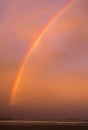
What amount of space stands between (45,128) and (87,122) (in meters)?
0.89

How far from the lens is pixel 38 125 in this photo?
232 inches

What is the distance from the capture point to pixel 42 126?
5840mm

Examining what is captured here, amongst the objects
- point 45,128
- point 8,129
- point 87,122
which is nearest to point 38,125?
point 45,128

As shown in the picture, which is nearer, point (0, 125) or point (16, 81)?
point (0, 125)

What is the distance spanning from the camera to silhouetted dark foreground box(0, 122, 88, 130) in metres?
5.79

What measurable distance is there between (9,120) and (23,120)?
0.28 meters

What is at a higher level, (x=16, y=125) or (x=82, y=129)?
(x=16, y=125)

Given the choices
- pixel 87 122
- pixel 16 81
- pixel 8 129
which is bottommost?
pixel 87 122

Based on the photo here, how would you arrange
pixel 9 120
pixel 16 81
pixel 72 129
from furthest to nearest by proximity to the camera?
pixel 16 81
pixel 9 120
pixel 72 129

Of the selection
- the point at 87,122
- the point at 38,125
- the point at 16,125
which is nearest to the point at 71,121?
the point at 87,122

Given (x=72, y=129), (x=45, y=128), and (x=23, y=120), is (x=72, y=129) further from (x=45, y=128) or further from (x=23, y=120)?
(x=23, y=120)

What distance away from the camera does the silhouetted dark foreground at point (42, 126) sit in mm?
5789

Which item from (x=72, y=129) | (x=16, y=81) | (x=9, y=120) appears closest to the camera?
(x=72, y=129)

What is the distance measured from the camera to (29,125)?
595 centimetres
